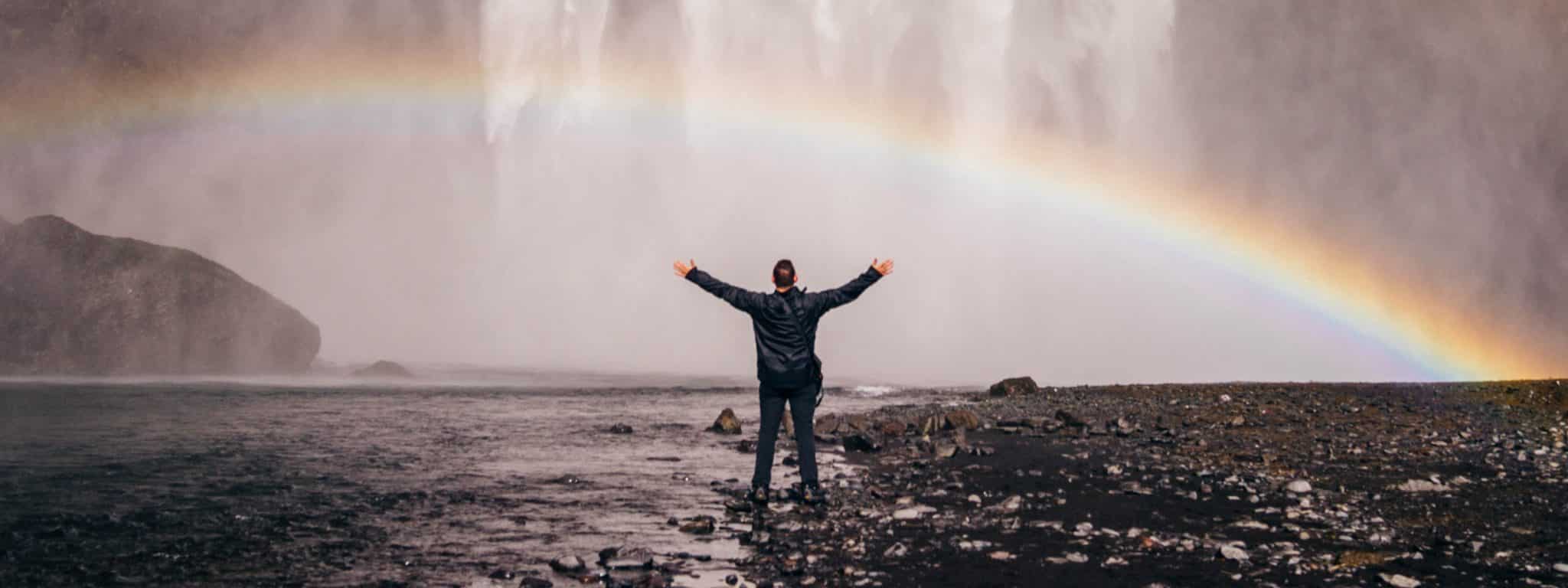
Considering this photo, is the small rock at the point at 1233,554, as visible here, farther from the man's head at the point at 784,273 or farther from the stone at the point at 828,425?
the stone at the point at 828,425

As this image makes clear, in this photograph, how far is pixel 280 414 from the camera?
28828 mm

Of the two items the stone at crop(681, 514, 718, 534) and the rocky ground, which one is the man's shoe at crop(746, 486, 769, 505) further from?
the stone at crop(681, 514, 718, 534)

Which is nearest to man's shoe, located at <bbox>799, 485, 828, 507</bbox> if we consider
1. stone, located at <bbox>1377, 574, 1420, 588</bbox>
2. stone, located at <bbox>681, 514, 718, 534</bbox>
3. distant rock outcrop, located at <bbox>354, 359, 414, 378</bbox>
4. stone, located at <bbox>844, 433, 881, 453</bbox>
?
stone, located at <bbox>681, 514, 718, 534</bbox>

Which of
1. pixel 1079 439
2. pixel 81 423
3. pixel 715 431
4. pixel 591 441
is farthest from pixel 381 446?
pixel 1079 439

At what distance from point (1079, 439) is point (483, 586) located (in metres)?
15.9

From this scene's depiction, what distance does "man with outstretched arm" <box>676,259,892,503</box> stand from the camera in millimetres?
11703

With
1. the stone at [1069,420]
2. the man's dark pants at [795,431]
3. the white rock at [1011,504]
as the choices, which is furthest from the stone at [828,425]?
the white rock at [1011,504]

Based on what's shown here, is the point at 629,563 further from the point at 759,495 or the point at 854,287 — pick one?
the point at 854,287

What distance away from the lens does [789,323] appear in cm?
1166

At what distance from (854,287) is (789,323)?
0.97m

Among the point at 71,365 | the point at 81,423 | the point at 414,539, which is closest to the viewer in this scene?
the point at 414,539

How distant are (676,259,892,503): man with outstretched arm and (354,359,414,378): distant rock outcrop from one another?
77972 millimetres

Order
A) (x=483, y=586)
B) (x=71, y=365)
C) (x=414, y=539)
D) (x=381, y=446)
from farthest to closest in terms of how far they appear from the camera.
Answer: (x=71, y=365) < (x=381, y=446) < (x=414, y=539) < (x=483, y=586)

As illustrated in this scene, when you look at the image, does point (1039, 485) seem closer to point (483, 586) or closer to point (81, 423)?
point (483, 586)
